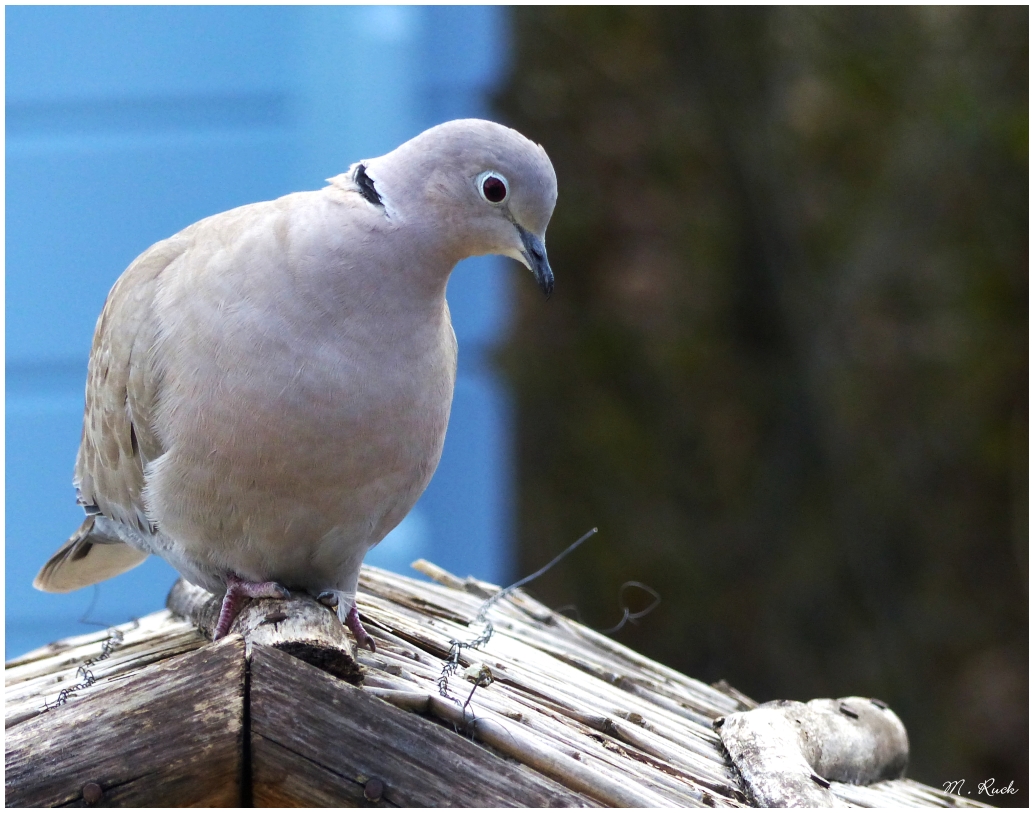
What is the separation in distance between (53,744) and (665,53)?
5.71 metres

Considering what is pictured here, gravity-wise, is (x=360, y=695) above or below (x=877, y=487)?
below

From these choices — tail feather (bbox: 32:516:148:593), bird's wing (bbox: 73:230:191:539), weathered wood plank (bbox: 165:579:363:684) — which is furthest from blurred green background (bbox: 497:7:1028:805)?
weathered wood plank (bbox: 165:579:363:684)

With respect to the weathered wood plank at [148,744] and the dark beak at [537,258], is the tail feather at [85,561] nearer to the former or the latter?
the weathered wood plank at [148,744]

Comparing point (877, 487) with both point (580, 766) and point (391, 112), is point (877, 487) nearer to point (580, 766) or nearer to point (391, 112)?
point (391, 112)

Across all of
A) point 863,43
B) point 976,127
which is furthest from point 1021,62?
point 863,43

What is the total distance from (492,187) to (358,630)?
0.89 metres

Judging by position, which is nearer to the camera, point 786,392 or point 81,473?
point 81,473

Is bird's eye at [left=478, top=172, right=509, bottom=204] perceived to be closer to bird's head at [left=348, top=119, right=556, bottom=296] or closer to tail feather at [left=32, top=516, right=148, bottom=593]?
bird's head at [left=348, top=119, right=556, bottom=296]

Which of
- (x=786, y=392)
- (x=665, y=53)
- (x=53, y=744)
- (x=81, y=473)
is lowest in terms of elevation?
(x=53, y=744)

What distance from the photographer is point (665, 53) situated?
6.60 m

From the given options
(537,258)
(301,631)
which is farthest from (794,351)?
(301,631)

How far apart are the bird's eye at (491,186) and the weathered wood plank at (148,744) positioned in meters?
0.95

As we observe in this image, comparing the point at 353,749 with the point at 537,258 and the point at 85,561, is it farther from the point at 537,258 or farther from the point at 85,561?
the point at 85,561

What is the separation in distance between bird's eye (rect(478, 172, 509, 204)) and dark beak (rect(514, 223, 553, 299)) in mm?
90
